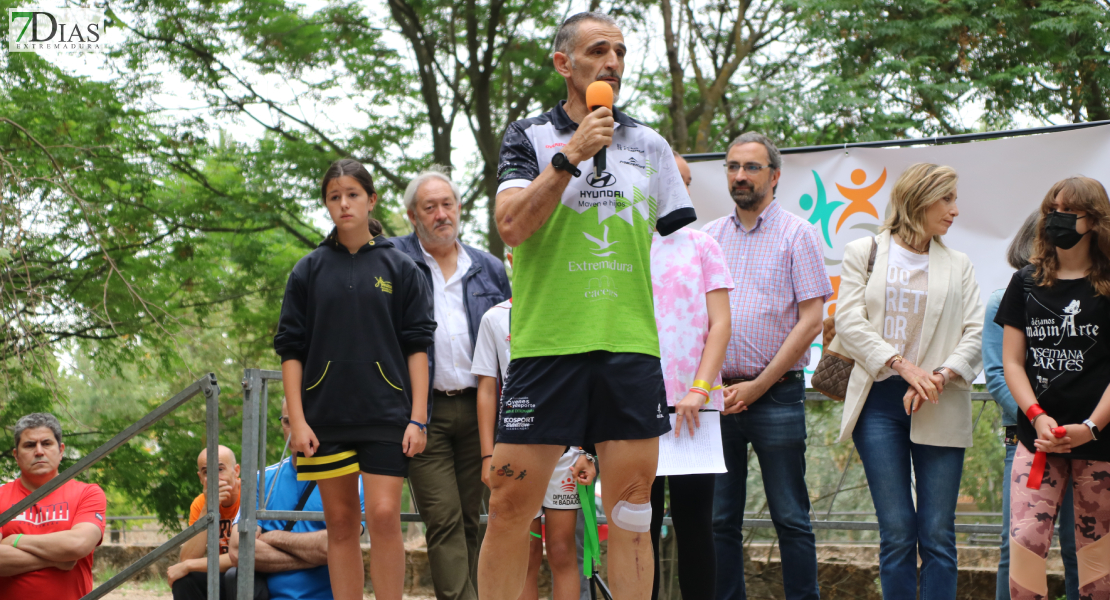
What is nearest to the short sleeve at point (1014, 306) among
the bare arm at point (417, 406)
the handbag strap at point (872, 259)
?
the handbag strap at point (872, 259)

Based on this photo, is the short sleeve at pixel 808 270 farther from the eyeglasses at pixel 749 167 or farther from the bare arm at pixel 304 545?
the bare arm at pixel 304 545

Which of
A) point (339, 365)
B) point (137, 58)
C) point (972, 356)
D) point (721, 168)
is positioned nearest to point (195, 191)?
point (137, 58)

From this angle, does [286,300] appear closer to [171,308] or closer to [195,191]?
[171,308]

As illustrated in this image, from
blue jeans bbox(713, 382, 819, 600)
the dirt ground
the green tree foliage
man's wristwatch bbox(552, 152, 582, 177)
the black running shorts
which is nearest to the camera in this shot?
man's wristwatch bbox(552, 152, 582, 177)

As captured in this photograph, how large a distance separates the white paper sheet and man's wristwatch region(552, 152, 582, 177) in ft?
4.32

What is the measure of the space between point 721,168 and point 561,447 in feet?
12.8

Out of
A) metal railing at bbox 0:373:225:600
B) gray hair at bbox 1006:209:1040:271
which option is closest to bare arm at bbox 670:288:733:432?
gray hair at bbox 1006:209:1040:271

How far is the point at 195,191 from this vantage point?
918 centimetres

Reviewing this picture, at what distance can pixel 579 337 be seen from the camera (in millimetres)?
2355

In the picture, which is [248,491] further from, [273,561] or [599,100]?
[599,100]

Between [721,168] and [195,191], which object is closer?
[721,168]

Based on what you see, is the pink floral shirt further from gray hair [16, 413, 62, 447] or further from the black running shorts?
gray hair [16, 413, 62, 447]

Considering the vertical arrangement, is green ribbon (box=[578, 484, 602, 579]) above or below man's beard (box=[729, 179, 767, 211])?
below

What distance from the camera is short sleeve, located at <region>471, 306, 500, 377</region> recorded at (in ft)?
13.6
